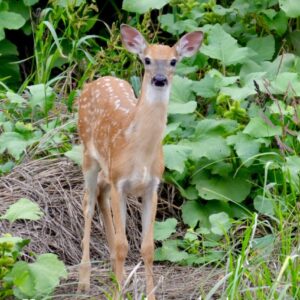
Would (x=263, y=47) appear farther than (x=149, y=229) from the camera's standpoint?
Yes

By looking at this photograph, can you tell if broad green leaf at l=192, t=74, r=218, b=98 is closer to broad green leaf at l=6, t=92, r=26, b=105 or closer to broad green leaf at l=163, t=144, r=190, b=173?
broad green leaf at l=163, t=144, r=190, b=173

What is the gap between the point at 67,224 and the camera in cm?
710

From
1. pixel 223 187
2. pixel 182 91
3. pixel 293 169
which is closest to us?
pixel 293 169

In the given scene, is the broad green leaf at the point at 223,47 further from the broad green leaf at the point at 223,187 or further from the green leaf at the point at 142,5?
the broad green leaf at the point at 223,187

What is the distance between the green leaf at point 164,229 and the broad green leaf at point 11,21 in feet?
7.83

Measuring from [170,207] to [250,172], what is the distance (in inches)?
21.3

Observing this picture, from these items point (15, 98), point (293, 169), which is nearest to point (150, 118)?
point (293, 169)

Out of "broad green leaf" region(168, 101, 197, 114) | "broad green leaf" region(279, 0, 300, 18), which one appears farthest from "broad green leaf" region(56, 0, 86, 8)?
"broad green leaf" region(279, 0, 300, 18)

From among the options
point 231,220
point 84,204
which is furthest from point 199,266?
point 84,204

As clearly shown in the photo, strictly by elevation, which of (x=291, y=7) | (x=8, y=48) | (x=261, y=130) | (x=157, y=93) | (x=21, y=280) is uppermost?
(x=157, y=93)

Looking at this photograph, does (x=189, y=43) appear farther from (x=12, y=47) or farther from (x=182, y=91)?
(x=12, y=47)

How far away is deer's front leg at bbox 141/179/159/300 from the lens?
6141mm

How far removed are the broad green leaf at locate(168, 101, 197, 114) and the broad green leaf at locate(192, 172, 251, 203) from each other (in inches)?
15.6

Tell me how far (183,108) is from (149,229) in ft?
4.51
